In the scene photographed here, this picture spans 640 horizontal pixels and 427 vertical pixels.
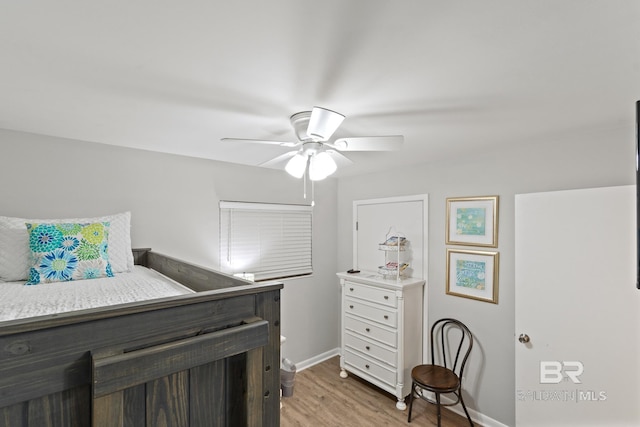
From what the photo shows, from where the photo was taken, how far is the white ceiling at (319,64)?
937mm

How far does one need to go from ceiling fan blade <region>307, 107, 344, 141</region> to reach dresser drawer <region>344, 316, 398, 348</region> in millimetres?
2265

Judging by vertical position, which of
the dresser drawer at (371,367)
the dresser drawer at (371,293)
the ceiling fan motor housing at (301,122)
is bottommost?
the dresser drawer at (371,367)

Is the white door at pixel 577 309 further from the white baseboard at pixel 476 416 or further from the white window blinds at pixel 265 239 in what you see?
the white window blinds at pixel 265 239

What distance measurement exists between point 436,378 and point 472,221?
1.41 metres

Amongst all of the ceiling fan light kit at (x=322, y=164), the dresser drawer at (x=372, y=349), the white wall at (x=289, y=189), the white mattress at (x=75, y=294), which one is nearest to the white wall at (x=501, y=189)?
the white wall at (x=289, y=189)

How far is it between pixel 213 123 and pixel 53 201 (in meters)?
1.40

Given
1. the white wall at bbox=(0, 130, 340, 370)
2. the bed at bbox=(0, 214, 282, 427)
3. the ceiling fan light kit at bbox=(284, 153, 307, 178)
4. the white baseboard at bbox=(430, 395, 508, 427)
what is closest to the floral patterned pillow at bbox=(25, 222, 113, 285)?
the white wall at bbox=(0, 130, 340, 370)

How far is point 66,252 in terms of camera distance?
174 cm

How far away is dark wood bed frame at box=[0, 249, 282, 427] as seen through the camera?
72 cm

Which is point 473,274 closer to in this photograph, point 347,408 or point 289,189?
point 347,408

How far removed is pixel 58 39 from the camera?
106 centimetres

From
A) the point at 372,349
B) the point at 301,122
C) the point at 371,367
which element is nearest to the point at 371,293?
the point at 372,349

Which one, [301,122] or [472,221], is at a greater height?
[301,122]

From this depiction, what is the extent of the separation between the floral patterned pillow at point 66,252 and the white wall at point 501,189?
278cm
